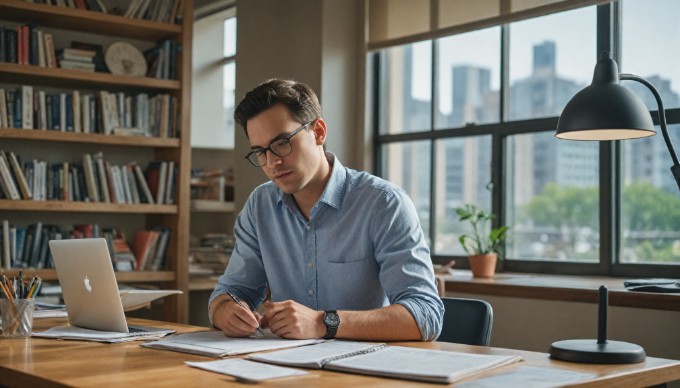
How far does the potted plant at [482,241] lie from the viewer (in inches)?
153

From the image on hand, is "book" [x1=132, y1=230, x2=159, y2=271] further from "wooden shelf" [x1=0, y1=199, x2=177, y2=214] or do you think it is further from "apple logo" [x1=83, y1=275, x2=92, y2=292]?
"apple logo" [x1=83, y1=275, x2=92, y2=292]

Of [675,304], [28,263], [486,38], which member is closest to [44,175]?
[28,263]

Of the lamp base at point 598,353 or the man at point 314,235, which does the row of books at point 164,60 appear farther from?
the lamp base at point 598,353

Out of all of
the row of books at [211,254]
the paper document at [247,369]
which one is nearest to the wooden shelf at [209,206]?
the row of books at [211,254]

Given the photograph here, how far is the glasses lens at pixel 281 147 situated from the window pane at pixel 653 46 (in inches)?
80.0

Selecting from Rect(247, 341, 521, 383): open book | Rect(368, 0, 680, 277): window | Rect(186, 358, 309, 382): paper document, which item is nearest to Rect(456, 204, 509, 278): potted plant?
Rect(368, 0, 680, 277): window

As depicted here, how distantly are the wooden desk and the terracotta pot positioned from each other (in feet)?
6.49

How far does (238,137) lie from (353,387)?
4017 millimetres

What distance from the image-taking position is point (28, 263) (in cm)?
425

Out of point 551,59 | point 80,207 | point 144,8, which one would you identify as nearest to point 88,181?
point 80,207

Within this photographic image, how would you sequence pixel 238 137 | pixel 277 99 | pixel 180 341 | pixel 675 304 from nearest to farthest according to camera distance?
1. pixel 180 341
2. pixel 277 99
3. pixel 675 304
4. pixel 238 137

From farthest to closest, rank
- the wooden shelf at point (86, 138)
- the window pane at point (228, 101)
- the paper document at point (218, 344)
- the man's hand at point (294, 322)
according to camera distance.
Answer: the window pane at point (228, 101) < the wooden shelf at point (86, 138) < the man's hand at point (294, 322) < the paper document at point (218, 344)

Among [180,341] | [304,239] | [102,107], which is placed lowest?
[180,341]

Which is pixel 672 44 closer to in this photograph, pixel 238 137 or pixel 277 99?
pixel 277 99
